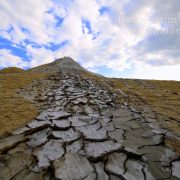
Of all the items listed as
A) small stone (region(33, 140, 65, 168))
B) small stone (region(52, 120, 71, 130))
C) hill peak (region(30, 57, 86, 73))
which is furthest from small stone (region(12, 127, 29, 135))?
hill peak (region(30, 57, 86, 73))

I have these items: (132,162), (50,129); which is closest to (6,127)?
(50,129)

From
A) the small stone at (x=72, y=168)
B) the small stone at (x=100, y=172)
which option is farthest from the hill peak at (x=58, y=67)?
the small stone at (x=100, y=172)

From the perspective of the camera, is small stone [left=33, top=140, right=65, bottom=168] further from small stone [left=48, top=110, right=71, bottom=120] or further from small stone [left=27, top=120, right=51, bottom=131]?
small stone [left=48, top=110, right=71, bottom=120]

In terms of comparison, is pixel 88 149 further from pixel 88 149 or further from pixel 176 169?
pixel 176 169

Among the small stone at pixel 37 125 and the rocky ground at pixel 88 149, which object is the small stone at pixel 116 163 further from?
the small stone at pixel 37 125

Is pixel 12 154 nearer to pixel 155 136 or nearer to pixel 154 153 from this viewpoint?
pixel 154 153

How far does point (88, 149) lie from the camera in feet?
10.4

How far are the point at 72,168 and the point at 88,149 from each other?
0.56 meters

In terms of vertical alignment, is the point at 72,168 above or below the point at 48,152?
below

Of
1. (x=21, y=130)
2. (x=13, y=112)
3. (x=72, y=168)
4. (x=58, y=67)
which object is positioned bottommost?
(x=72, y=168)

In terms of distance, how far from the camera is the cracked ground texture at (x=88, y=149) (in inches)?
102

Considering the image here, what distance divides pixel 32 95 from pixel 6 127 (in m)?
3.37

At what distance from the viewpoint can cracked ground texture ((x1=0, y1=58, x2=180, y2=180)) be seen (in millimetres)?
2602

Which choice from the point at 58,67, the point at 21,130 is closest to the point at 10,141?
the point at 21,130
